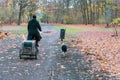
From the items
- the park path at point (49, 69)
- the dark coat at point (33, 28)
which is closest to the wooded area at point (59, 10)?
the dark coat at point (33, 28)


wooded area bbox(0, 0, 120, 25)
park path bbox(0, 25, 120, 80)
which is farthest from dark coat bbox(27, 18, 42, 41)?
wooded area bbox(0, 0, 120, 25)

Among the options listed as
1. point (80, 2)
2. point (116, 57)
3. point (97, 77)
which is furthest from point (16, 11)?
point (97, 77)

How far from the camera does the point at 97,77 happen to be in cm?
1209

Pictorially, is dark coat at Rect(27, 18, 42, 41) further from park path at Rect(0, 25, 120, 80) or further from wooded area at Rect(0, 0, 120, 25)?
wooded area at Rect(0, 0, 120, 25)

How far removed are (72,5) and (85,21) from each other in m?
7.23

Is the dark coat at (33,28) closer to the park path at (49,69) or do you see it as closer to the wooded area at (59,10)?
the park path at (49,69)

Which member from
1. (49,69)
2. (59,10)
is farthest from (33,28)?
(59,10)

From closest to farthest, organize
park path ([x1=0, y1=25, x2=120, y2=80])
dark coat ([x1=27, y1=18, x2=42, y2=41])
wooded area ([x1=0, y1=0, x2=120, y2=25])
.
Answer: park path ([x1=0, y1=25, x2=120, y2=80]) → dark coat ([x1=27, y1=18, x2=42, y2=41]) → wooded area ([x1=0, y1=0, x2=120, y2=25])

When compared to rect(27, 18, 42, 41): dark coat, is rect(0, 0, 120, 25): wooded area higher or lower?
lower

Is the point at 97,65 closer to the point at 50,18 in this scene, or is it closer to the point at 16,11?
the point at 16,11

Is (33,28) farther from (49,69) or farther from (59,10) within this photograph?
(59,10)

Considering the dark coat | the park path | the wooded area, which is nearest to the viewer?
the park path

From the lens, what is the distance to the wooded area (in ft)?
260

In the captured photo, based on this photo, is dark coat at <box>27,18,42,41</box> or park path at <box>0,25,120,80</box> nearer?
park path at <box>0,25,120,80</box>
